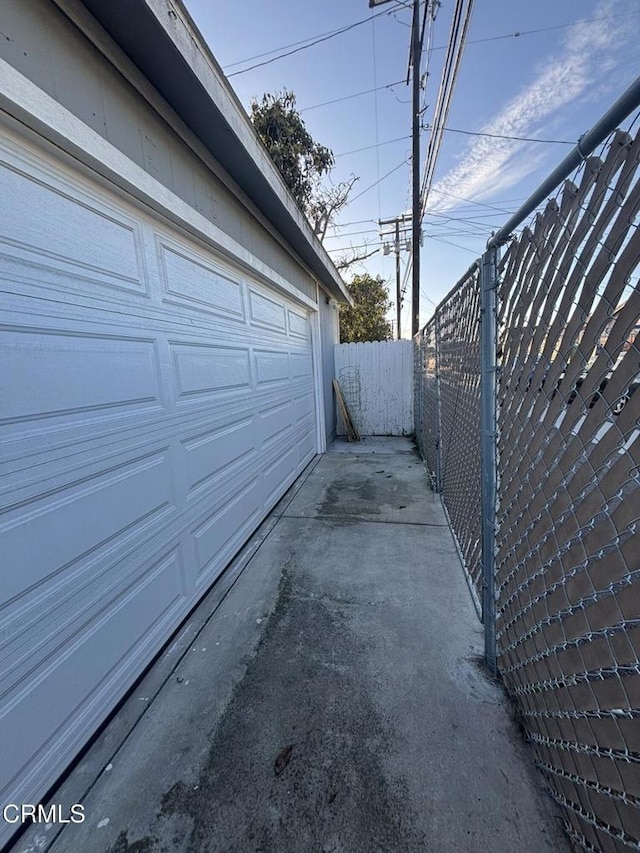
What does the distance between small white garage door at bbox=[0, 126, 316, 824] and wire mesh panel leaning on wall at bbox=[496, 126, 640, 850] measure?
177cm

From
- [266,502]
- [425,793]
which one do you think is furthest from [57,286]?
[266,502]

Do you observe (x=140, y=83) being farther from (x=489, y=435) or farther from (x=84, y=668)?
(x=84, y=668)

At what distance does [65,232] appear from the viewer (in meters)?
1.41

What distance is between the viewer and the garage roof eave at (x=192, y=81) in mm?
1479

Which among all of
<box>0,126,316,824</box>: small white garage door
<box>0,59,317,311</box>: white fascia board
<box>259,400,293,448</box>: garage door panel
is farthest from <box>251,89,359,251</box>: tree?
<box>0,126,316,824</box>: small white garage door

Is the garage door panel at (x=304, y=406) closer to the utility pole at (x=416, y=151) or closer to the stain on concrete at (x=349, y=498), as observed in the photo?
the stain on concrete at (x=349, y=498)

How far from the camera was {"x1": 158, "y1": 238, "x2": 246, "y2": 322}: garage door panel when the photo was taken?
2.07m

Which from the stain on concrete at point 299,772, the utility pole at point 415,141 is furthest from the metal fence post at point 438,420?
the utility pole at point 415,141

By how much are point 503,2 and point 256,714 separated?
300 inches

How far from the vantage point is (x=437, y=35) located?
542 cm

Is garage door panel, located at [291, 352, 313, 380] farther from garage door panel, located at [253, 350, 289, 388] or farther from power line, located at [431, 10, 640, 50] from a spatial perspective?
power line, located at [431, 10, 640, 50]

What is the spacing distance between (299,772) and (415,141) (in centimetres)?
926

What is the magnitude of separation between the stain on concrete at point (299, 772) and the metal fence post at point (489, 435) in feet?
2.15

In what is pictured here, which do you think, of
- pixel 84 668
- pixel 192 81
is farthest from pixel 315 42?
pixel 84 668
